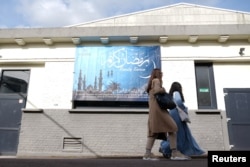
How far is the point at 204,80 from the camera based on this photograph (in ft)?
28.4

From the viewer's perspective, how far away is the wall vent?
7926 mm

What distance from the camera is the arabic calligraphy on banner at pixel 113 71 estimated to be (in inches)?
328

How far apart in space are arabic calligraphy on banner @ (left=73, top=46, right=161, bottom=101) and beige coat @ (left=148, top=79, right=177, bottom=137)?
322 centimetres

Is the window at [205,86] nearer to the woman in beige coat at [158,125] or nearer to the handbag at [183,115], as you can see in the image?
the handbag at [183,115]

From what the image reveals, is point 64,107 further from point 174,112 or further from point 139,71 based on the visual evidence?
point 174,112

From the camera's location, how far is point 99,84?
844 centimetres

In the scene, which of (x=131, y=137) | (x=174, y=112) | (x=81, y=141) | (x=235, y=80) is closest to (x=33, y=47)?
(x=81, y=141)

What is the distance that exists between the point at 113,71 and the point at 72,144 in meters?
2.79

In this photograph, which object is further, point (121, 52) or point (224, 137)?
point (121, 52)

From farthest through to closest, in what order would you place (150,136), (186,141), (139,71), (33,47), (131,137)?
(33,47) → (139,71) → (131,137) → (186,141) → (150,136)

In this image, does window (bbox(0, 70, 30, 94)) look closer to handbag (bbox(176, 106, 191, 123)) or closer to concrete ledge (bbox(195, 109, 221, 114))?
handbag (bbox(176, 106, 191, 123))

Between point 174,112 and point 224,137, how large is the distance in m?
2.94

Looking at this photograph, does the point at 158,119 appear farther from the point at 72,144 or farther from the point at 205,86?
the point at 205,86

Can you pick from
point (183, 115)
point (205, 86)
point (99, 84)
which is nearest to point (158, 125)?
point (183, 115)
